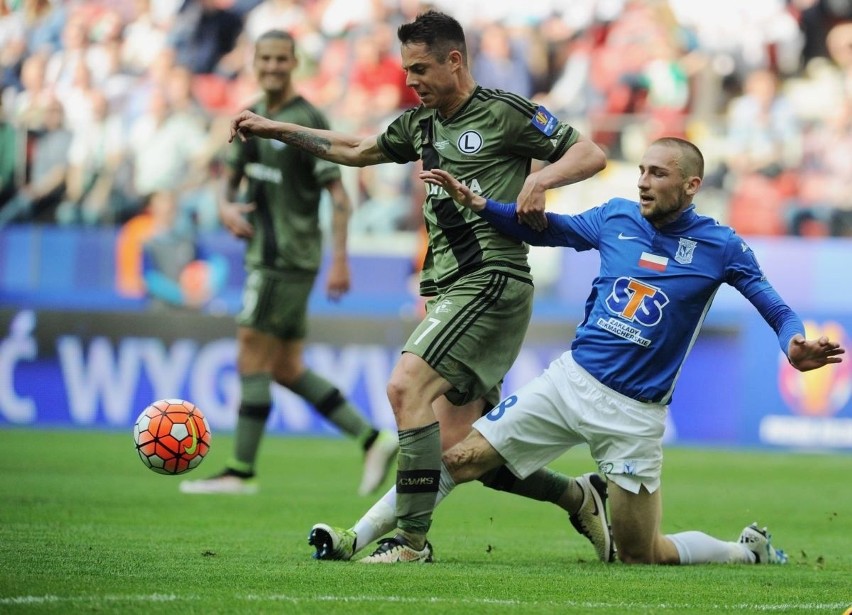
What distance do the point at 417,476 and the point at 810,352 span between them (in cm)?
170

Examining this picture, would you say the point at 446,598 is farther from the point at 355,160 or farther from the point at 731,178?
the point at 731,178

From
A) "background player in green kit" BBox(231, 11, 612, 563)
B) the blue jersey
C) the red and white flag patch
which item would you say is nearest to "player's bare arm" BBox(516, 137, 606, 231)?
"background player in green kit" BBox(231, 11, 612, 563)

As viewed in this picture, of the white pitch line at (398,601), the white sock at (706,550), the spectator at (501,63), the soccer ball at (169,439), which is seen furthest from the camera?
the spectator at (501,63)

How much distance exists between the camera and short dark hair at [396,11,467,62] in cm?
604

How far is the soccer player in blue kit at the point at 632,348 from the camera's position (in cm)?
595

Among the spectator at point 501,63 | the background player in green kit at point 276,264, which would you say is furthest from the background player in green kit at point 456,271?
the spectator at point 501,63

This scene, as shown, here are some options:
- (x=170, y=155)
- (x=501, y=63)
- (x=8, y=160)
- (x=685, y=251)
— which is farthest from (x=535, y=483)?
(x=501, y=63)

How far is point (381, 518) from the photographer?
5961 mm

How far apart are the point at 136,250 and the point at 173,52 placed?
13.2 feet

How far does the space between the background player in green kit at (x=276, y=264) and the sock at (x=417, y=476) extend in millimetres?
3597

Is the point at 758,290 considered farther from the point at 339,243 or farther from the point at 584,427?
the point at 339,243

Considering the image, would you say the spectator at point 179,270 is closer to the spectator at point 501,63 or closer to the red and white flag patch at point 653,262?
the spectator at point 501,63

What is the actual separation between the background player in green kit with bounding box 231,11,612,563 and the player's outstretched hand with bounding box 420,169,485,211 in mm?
188

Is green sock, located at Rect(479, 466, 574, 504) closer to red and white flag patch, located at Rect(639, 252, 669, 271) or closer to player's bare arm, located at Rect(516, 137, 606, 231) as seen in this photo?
red and white flag patch, located at Rect(639, 252, 669, 271)
